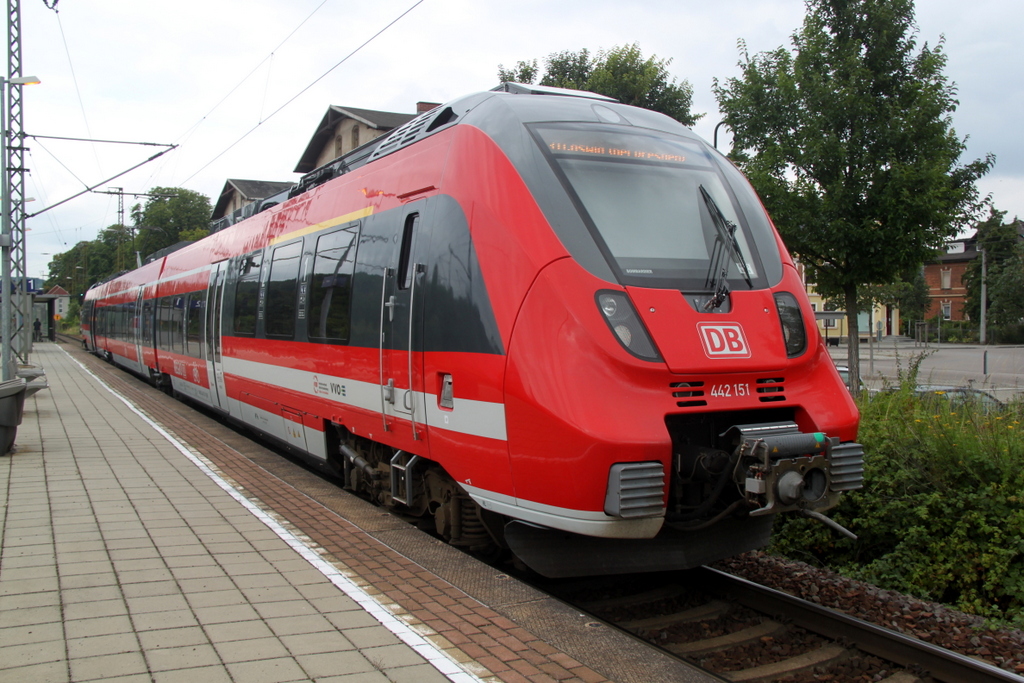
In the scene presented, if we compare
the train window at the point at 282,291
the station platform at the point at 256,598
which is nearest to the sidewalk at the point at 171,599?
the station platform at the point at 256,598

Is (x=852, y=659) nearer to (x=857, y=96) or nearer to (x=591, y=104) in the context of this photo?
(x=591, y=104)

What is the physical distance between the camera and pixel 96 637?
4.04 meters

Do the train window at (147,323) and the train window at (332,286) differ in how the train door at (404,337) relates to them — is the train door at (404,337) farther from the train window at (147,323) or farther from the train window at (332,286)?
the train window at (147,323)

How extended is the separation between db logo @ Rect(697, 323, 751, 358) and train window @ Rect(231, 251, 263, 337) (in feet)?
22.5

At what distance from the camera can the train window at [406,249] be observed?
612cm

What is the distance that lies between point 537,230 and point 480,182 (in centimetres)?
70

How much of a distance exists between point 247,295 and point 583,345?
7.32 meters

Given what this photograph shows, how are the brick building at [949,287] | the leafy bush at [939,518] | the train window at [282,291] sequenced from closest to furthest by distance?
the leafy bush at [939,518] < the train window at [282,291] < the brick building at [949,287]

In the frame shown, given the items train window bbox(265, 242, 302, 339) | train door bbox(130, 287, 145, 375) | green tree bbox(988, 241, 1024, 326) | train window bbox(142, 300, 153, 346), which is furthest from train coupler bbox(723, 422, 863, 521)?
green tree bbox(988, 241, 1024, 326)

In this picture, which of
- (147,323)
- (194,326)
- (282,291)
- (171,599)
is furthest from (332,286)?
(147,323)

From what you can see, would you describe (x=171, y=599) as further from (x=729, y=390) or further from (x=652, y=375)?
(x=729, y=390)

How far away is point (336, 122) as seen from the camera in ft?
140

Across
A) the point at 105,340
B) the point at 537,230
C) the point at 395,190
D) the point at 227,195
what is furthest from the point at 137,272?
the point at 227,195

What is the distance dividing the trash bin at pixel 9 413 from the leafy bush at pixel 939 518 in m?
8.89
